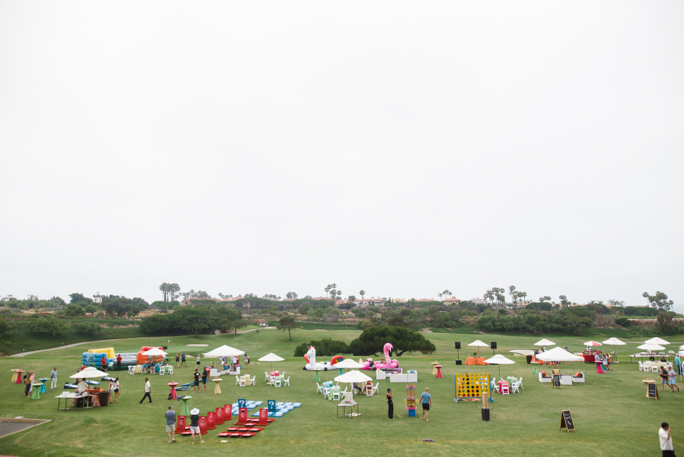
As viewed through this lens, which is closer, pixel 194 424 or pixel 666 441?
pixel 666 441

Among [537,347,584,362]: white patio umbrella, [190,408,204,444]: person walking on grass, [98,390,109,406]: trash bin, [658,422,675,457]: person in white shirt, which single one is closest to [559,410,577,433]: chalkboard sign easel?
[658,422,675,457]: person in white shirt

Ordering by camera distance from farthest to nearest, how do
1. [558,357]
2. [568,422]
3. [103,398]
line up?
1. [558,357]
2. [103,398]
3. [568,422]

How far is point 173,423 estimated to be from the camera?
15391mm

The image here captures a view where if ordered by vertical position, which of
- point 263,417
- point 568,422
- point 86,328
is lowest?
point 86,328

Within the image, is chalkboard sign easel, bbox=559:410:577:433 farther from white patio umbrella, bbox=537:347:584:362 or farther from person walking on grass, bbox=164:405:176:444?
person walking on grass, bbox=164:405:176:444

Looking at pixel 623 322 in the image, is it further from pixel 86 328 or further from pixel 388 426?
pixel 86 328

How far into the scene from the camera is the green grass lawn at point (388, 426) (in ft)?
46.9

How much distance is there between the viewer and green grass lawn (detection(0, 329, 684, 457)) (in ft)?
46.9

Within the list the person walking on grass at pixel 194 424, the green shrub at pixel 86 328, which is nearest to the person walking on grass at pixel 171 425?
the person walking on grass at pixel 194 424

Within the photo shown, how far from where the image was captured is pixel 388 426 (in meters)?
17.0

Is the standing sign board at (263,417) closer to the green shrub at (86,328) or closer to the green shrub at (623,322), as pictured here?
the green shrub at (86,328)

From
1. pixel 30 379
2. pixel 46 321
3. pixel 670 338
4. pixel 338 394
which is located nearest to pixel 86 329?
pixel 46 321

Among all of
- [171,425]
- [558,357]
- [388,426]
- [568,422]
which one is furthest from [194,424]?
[558,357]

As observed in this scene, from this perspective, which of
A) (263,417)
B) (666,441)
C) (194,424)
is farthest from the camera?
(263,417)
